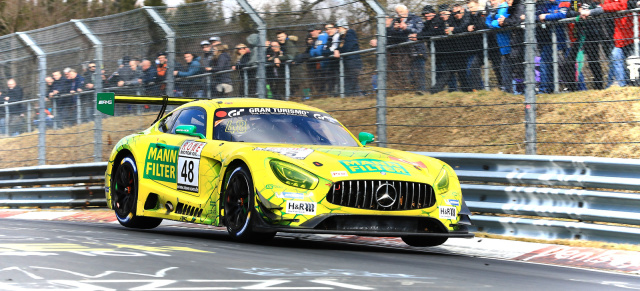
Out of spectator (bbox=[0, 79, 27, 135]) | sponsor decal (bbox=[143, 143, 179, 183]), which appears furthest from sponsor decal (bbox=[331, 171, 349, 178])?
spectator (bbox=[0, 79, 27, 135])

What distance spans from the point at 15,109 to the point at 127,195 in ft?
25.3

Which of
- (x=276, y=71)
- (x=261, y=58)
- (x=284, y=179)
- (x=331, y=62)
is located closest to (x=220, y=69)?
(x=261, y=58)

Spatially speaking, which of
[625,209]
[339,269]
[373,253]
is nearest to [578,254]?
[625,209]

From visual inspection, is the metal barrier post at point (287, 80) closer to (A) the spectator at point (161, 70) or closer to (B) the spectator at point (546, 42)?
(A) the spectator at point (161, 70)

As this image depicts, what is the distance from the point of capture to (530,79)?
976 cm

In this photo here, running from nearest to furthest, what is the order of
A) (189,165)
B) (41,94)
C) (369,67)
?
(189,165) → (369,67) → (41,94)

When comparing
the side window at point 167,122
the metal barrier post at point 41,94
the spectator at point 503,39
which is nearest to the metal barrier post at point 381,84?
the spectator at point 503,39

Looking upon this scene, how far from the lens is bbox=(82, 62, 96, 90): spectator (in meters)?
14.9

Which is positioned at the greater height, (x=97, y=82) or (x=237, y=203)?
Result: (x=97, y=82)

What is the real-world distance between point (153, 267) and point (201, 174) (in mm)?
2620

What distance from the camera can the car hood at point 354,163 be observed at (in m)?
7.68

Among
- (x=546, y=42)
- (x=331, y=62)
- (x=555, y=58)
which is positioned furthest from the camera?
(x=331, y=62)

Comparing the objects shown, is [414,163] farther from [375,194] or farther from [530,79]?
[530,79]

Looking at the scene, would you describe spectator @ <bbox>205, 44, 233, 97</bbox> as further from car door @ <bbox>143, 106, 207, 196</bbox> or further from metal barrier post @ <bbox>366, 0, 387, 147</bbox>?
car door @ <bbox>143, 106, 207, 196</bbox>
